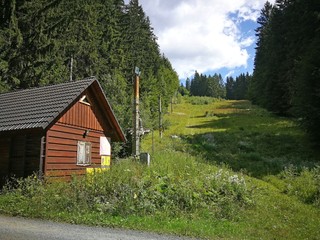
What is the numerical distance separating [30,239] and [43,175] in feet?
23.9

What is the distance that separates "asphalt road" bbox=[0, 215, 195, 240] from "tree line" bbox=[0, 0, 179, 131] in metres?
14.0

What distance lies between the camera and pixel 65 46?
25.8m

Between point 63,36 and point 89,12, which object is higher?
point 89,12

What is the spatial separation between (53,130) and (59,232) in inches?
307

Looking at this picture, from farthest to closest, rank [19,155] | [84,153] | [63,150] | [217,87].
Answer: [217,87], [84,153], [63,150], [19,155]

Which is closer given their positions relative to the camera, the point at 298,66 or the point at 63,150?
the point at 63,150

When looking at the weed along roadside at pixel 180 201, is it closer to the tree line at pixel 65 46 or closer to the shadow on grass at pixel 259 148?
the shadow on grass at pixel 259 148

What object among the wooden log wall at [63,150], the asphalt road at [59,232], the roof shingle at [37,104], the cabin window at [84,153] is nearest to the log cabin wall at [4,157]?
the roof shingle at [37,104]

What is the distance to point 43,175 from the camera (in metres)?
15.1

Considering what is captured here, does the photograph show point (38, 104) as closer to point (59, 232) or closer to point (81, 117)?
point (81, 117)

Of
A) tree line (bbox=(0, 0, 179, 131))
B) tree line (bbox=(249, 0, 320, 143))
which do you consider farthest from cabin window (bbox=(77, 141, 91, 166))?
tree line (bbox=(249, 0, 320, 143))

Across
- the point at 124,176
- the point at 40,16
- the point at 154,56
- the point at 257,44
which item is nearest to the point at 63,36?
the point at 40,16

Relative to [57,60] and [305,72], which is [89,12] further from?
[305,72]

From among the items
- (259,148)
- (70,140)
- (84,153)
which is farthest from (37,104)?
(259,148)
